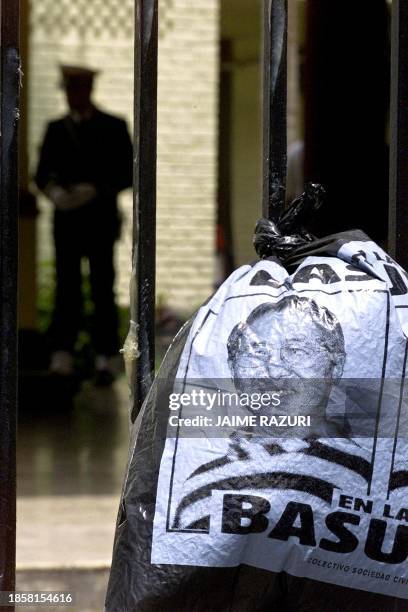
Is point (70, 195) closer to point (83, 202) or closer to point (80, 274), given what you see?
point (83, 202)

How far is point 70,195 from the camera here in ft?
20.6

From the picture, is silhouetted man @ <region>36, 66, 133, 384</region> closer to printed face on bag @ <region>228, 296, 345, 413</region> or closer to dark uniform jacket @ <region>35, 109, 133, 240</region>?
dark uniform jacket @ <region>35, 109, 133, 240</region>

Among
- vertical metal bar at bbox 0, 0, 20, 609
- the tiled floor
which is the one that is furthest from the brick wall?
vertical metal bar at bbox 0, 0, 20, 609

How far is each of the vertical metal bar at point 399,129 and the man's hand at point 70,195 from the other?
14.2 feet

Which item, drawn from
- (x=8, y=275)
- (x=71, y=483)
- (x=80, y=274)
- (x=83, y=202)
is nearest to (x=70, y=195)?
(x=83, y=202)

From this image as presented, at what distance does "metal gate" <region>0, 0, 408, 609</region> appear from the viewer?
79.8 inches

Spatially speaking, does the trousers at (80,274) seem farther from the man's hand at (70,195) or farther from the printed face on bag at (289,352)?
the printed face on bag at (289,352)

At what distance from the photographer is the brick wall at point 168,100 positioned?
8391 mm

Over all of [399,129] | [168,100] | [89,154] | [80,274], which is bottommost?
[80,274]

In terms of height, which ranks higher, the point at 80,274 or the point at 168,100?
the point at 168,100

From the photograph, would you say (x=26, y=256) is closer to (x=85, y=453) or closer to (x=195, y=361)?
(x=85, y=453)

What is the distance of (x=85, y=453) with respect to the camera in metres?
4.47

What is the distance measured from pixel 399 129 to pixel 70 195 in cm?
435

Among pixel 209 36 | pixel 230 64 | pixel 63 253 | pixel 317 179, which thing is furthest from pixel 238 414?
pixel 230 64
